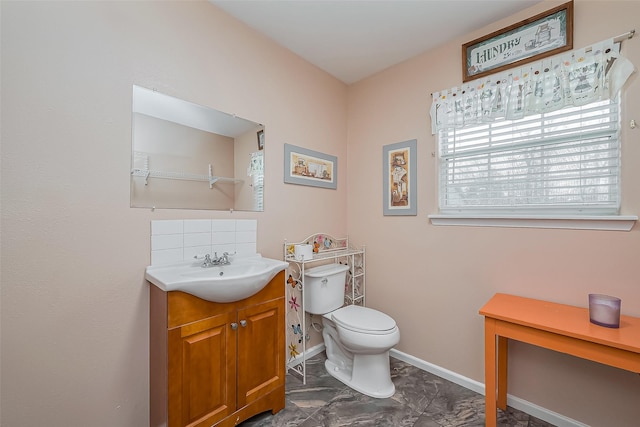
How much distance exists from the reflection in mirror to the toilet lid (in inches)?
38.6

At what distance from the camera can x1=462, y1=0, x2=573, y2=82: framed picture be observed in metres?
1.50

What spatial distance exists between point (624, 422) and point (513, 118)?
5.59 feet

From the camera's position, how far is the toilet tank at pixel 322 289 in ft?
6.63

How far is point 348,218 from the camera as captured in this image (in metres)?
2.58

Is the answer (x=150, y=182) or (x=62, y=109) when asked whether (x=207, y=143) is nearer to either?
(x=150, y=182)

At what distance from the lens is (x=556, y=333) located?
3.89 feet

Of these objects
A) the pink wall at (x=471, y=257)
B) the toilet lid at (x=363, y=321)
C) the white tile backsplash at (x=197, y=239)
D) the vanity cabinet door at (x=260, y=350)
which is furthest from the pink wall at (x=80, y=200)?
the pink wall at (x=471, y=257)

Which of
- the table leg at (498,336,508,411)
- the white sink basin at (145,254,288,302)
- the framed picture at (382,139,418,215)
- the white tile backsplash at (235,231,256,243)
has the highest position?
the framed picture at (382,139,418,215)

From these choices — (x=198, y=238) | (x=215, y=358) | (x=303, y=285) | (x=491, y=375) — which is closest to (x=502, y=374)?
(x=491, y=375)

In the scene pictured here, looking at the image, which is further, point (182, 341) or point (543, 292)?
point (543, 292)

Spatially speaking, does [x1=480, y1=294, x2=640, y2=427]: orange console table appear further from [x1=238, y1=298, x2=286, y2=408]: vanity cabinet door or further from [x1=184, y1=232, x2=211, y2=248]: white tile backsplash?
[x1=184, y1=232, x2=211, y2=248]: white tile backsplash

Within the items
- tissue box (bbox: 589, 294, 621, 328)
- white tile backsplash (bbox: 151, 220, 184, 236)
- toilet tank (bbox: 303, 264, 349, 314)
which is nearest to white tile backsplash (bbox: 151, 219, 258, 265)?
white tile backsplash (bbox: 151, 220, 184, 236)

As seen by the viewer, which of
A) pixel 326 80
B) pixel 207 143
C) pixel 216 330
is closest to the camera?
pixel 216 330

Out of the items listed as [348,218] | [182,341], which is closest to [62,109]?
[182,341]
